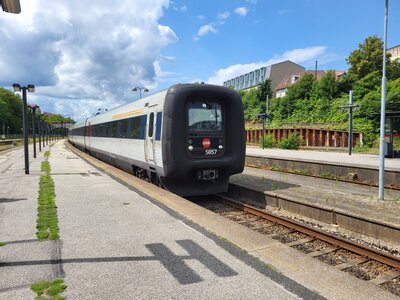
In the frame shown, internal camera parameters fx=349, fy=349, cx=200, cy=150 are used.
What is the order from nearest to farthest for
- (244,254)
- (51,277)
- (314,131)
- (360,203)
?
(51,277) → (244,254) → (360,203) → (314,131)

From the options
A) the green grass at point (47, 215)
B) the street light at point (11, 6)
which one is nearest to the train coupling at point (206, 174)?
the green grass at point (47, 215)

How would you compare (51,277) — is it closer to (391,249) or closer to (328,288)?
(328,288)

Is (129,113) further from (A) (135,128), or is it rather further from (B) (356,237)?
(B) (356,237)

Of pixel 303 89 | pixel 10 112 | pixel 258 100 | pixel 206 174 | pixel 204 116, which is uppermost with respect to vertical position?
pixel 303 89

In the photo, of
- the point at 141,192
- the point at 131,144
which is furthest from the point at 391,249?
the point at 131,144

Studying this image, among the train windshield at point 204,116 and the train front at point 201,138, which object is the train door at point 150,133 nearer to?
the train front at point 201,138

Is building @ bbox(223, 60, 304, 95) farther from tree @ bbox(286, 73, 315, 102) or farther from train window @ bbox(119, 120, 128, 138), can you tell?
train window @ bbox(119, 120, 128, 138)

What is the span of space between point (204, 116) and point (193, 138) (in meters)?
0.71

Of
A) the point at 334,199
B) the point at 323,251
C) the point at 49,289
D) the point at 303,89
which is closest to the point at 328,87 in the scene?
the point at 303,89

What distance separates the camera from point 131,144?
497 inches

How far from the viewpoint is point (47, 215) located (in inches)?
273

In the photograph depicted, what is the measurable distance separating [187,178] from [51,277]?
5666 mm

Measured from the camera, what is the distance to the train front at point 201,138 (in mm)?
8961

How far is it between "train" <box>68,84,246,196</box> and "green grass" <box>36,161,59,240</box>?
9.26 ft
